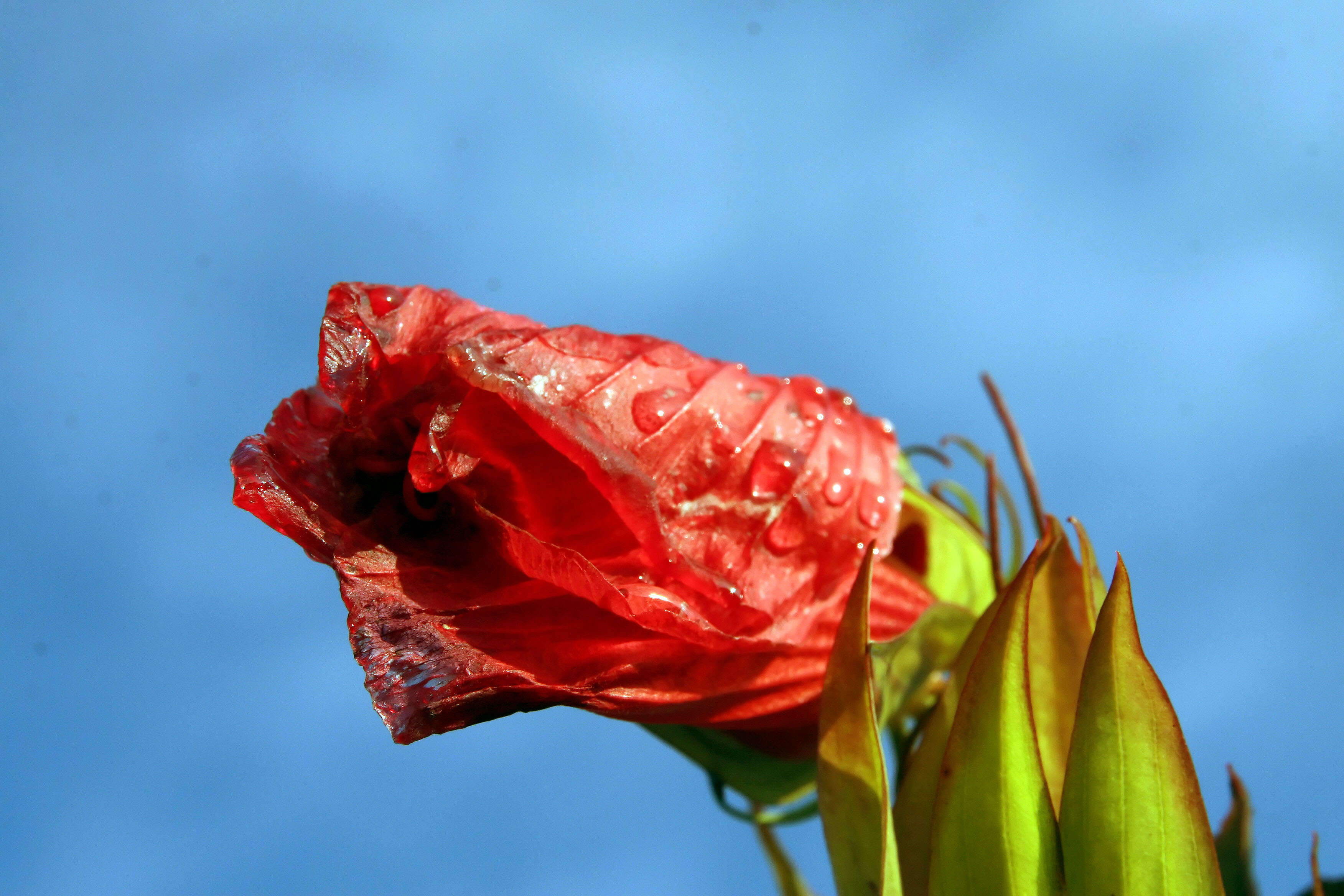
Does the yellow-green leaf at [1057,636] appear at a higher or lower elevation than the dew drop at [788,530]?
lower

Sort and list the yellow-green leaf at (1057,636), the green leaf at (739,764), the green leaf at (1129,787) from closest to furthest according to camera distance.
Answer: the green leaf at (1129,787) → the yellow-green leaf at (1057,636) → the green leaf at (739,764)

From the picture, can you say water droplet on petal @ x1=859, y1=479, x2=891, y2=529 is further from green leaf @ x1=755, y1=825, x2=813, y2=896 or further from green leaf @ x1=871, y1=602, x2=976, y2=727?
green leaf @ x1=755, y1=825, x2=813, y2=896

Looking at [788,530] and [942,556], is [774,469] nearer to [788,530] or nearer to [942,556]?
[788,530]

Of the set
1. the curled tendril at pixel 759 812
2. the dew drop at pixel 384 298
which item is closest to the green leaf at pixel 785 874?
the curled tendril at pixel 759 812

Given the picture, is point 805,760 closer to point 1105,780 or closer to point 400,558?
point 1105,780

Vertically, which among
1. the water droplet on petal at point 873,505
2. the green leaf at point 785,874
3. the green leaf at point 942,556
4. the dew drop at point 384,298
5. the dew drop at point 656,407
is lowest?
the green leaf at point 785,874

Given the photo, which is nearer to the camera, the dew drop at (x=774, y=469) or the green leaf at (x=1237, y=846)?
the dew drop at (x=774, y=469)

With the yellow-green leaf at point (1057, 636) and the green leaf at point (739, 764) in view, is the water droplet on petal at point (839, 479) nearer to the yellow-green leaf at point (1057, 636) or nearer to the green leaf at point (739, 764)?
the yellow-green leaf at point (1057, 636)

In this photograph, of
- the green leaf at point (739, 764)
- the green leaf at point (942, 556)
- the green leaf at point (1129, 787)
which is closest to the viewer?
the green leaf at point (1129, 787)
